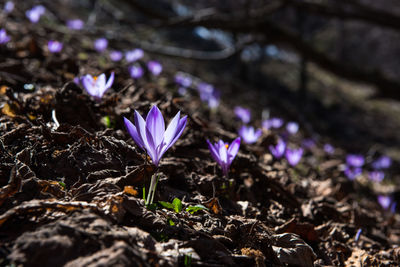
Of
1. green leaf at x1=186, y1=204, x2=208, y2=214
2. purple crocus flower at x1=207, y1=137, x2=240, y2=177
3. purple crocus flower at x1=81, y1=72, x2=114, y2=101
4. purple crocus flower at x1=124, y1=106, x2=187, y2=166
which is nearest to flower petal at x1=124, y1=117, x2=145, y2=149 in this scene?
purple crocus flower at x1=124, y1=106, x2=187, y2=166

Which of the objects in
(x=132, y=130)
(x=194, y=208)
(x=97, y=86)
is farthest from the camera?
(x=97, y=86)

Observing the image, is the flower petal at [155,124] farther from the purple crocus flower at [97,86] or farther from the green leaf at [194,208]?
the purple crocus flower at [97,86]

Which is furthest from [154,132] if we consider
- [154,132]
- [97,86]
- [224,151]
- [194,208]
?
[97,86]

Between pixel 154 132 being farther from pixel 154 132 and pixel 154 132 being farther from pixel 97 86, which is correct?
pixel 97 86

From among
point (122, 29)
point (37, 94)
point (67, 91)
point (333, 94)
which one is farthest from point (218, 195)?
point (333, 94)

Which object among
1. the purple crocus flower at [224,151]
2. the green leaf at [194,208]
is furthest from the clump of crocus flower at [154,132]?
the purple crocus flower at [224,151]

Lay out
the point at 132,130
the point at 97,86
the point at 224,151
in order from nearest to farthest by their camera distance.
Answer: the point at 132,130 → the point at 224,151 → the point at 97,86

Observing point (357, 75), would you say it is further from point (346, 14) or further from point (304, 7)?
point (304, 7)
